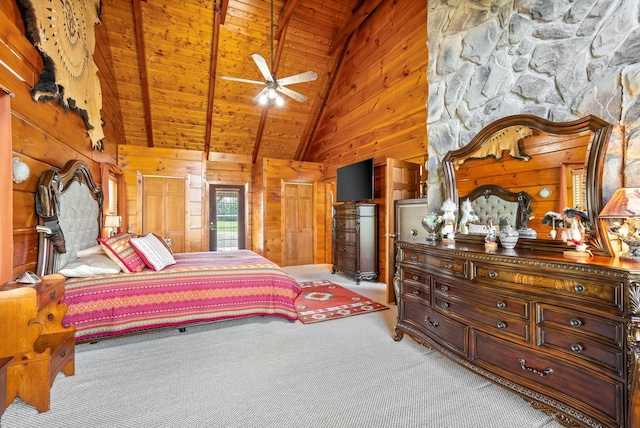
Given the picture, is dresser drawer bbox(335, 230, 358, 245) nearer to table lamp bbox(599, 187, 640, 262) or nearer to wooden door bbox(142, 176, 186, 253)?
wooden door bbox(142, 176, 186, 253)

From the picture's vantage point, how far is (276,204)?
6.68 meters

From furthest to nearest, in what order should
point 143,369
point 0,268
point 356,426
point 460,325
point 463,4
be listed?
point 463,4
point 143,369
point 460,325
point 0,268
point 356,426

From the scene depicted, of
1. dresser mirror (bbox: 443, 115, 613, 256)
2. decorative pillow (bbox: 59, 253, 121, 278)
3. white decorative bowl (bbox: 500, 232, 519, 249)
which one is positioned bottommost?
decorative pillow (bbox: 59, 253, 121, 278)

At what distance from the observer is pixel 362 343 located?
2.64m

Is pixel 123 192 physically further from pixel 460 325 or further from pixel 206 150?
pixel 460 325

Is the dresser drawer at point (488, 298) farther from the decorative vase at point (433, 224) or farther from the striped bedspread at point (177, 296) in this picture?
the striped bedspread at point (177, 296)

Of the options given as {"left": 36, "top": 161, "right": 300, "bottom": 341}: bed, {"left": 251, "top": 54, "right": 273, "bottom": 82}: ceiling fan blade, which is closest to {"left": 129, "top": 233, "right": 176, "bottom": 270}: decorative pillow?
{"left": 36, "top": 161, "right": 300, "bottom": 341}: bed

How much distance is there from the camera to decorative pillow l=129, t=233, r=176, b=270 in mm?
2952

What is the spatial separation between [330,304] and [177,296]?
183 centimetres

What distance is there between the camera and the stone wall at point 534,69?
5.86ft

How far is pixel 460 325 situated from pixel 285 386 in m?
1.30

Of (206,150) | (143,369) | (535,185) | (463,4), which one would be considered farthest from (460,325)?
(206,150)

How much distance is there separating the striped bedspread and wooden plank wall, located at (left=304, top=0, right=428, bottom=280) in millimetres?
2190

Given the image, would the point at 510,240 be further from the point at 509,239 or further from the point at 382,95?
the point at 382,95
